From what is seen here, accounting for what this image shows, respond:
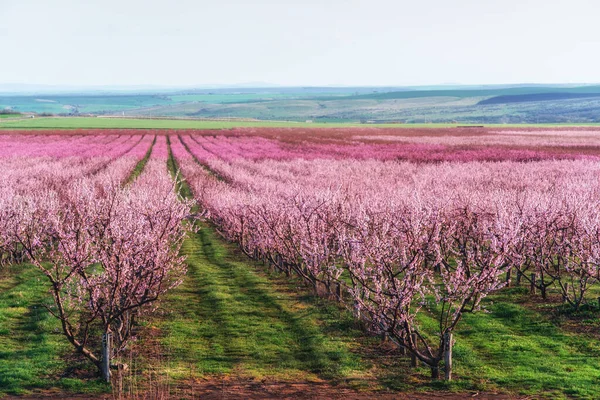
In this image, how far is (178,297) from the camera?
1798 centimetres

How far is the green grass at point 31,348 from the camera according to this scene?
39.3 feet

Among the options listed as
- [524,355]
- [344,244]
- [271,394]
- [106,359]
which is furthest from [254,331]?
[524,355]

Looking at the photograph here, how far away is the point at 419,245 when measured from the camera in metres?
12.6

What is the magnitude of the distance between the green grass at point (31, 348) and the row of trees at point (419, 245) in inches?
226

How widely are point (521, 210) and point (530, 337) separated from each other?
464cm

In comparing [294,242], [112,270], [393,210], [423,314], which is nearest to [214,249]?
[294,242]

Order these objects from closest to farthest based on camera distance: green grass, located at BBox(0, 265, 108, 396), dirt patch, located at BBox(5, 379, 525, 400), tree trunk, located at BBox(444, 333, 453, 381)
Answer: dirt patch, located at BBox(5, 379, 525, 400) → green grass, located at BBox(0, 265, 108, 396) → tree trunk, located at BBox(444, 333, 453, 381)

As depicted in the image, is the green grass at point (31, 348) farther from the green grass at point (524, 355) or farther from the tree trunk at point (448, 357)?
the green grass at point (524, 355)

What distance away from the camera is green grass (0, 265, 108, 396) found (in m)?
12.0

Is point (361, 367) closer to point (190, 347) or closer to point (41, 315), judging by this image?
point (190, 347)

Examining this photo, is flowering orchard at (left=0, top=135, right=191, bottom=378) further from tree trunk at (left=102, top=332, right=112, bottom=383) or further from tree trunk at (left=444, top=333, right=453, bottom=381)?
tree trunk at (left=444, top=333, right=453, bottom=381)

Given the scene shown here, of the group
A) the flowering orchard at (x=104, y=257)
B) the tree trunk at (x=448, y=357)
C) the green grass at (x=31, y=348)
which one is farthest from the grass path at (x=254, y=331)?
the green grass at (x=31, y=348)

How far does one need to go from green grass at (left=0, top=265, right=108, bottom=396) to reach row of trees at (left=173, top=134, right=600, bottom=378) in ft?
18.9

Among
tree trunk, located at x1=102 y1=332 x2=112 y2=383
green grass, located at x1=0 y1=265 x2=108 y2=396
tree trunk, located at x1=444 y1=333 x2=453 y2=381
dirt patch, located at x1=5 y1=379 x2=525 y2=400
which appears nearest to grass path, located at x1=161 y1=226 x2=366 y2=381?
dirt patch, located at x1=5 y1=379 x2=525 y2=400
